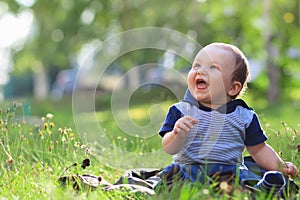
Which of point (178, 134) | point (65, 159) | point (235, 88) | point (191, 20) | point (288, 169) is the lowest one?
point (288, 169)

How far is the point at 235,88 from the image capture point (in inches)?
98.0

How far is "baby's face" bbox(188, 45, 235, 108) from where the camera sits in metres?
2.39

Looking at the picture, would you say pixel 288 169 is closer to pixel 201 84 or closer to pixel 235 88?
pixel 235 88

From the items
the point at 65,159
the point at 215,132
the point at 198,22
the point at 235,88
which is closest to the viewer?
the point at 215,132

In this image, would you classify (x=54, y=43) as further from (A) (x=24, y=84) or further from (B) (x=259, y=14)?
(A) (x=24, y=84)

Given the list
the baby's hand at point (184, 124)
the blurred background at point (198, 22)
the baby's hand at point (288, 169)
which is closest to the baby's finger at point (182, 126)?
the baby's hand at point (184, 124)

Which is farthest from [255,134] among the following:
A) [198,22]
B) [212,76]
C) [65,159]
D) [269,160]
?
[198,22]

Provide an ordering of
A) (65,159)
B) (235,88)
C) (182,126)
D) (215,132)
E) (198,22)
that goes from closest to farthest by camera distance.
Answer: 1. (182,126)
2. (215,132)
3. (235,88)
4. (65,159)
5. (198,22)

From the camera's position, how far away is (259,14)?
13.4 meters

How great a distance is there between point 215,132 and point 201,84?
0.22 metres

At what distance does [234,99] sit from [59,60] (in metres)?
14.8

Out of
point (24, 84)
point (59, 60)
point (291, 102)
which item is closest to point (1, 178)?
point (291, 102)

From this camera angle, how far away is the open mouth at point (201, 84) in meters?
2.40

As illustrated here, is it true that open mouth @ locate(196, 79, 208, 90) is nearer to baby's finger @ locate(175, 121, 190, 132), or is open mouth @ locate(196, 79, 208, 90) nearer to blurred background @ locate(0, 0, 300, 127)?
baby's finger @ locate(175, 121, 190, 132)
